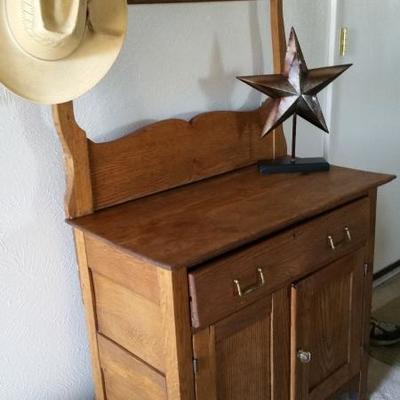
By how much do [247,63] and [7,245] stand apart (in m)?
0.92

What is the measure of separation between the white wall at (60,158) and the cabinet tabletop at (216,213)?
0.53ft

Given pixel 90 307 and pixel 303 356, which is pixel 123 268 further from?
pixel 303 356

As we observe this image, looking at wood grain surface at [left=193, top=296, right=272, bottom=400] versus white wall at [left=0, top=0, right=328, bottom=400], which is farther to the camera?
white wall at [left=0, top=0, right=328, bottom=400]

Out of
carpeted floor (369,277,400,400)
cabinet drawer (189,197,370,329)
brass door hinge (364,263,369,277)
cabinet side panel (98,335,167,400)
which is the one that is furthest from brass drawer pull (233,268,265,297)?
carpeted floor (369,277,400,400)

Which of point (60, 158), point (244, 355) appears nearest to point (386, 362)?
point (244, 355)

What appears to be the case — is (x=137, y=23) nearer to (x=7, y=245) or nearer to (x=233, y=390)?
(x=7, y=245)

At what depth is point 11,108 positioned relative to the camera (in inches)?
49.0

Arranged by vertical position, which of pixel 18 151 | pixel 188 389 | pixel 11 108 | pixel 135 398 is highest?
pixel 11 108

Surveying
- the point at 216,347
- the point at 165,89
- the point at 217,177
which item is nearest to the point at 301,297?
the point at 216,347

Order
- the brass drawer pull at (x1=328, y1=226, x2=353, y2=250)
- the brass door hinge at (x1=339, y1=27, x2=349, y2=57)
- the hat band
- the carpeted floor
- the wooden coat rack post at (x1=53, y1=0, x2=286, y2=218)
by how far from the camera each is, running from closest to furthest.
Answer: the hat band < the wooden coat rack post at (x1=53, y1=0, x2=286, y2=218) < the brass drawer pull at (x1=328, y1=226, x2=353, y2=250) < the carpeted floor < the brass door hinge at (x1=339, y1=27, x2=349, y2=57)

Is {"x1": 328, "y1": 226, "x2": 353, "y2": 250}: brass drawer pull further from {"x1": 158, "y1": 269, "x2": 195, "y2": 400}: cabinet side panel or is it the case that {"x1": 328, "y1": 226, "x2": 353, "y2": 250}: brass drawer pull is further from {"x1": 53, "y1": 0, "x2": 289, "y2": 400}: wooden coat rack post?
{"x1": 158, "y1": 269, "x2": 195, "y2": 400}: cabinet side panel

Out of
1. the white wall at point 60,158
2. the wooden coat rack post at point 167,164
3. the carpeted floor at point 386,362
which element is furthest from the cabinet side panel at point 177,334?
the carpeted floor at point 386,362

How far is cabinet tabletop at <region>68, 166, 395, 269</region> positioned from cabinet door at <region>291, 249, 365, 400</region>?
204mm

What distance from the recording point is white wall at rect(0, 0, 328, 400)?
4.28 feet
